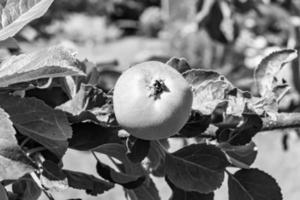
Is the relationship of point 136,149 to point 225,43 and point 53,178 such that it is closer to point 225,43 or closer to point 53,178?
point 53,178

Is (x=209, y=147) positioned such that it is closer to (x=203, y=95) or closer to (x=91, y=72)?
(x=203, y=95)

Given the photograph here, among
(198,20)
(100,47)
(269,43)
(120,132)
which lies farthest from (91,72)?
(100,47)

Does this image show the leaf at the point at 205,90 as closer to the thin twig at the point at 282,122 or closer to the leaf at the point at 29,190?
the thin twig at the point at 282,122

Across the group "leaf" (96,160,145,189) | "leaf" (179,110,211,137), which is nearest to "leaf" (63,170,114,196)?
"leaf" (96,160,145,189)

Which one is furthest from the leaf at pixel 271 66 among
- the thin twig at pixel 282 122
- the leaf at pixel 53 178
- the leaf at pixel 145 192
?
the leaf at pixel 53 178

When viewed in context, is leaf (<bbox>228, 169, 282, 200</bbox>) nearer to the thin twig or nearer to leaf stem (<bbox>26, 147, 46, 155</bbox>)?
the thin twig

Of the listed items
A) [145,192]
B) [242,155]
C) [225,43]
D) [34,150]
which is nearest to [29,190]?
[34,150]

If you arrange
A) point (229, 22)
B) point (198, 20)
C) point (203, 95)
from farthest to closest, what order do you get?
point (229, 22) < point (198, 20) < point (203, 95)
